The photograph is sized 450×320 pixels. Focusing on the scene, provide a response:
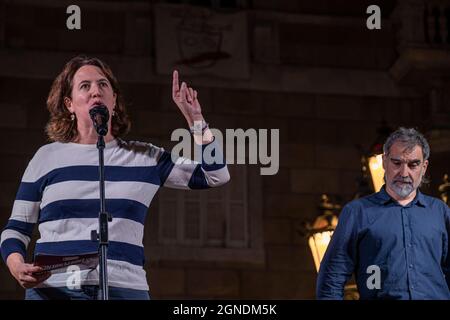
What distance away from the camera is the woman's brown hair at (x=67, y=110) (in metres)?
5.11

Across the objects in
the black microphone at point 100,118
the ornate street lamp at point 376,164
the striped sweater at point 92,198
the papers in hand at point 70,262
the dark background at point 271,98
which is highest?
the dark background at point 271,98

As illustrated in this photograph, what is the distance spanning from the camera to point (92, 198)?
4.86 m

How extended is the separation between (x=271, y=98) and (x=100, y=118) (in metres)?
8.21

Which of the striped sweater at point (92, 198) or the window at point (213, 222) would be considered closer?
the striped sweater at point (92, 198)

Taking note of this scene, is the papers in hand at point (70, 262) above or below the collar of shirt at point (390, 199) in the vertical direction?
below

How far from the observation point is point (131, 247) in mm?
4828

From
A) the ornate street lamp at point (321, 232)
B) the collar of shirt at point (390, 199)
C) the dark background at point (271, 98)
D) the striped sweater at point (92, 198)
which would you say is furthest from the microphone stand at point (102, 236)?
the dark background at point (271, 98)

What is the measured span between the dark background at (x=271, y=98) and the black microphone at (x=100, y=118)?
7.19 m

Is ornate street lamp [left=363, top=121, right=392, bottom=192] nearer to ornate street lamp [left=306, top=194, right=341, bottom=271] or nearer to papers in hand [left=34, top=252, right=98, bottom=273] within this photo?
ornate street lamp [left=306, top=194, right=341, bottom=271]

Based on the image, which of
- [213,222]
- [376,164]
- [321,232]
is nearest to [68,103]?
[376,164]

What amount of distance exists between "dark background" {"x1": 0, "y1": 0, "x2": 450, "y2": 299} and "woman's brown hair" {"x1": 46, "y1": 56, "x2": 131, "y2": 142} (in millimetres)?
6855

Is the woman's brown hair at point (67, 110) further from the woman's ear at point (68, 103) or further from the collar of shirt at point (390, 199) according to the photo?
the collar of shirt at point (390, 199)

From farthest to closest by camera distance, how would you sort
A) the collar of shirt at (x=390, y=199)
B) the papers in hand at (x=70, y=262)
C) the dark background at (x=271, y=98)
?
the dark background at (x=271, y=98), the collar of shirt at (x=390, y=199), the papers in hand at (x=70, y=262)

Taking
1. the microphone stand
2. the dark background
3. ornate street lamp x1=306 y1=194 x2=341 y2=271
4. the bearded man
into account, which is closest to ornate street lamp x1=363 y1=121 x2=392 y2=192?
ornate street lamp x1=306 y1=194 x2=341 y2=271
